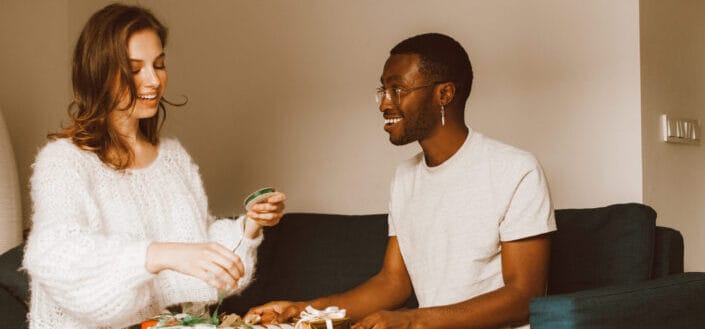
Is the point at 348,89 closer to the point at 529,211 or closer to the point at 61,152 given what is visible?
the point at 529,211

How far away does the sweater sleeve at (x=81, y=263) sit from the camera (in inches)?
58.2

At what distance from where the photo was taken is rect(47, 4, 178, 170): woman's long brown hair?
5.57 feet

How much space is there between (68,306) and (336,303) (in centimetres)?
67

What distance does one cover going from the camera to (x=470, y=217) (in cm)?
188

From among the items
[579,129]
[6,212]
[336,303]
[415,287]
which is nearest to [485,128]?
Result: [579,129]

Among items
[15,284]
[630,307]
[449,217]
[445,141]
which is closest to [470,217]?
[449,217]

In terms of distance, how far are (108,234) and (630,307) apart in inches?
42.4

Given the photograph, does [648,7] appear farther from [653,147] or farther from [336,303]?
[336,303]

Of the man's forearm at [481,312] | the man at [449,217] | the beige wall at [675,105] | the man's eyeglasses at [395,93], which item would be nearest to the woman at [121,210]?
the man at [449,217]

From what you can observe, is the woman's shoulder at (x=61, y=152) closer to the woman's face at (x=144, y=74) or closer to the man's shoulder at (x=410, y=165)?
the woman's face at (x=144, y=74)

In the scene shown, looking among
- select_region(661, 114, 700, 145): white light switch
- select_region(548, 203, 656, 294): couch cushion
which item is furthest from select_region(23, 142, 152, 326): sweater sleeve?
select_region(661, 114, 700, 145): white light switch

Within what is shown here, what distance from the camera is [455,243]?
Answer: 1884 mm

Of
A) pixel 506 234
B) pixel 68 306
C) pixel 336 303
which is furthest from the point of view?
pixel 336 303

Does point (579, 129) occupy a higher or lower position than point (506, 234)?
higher
